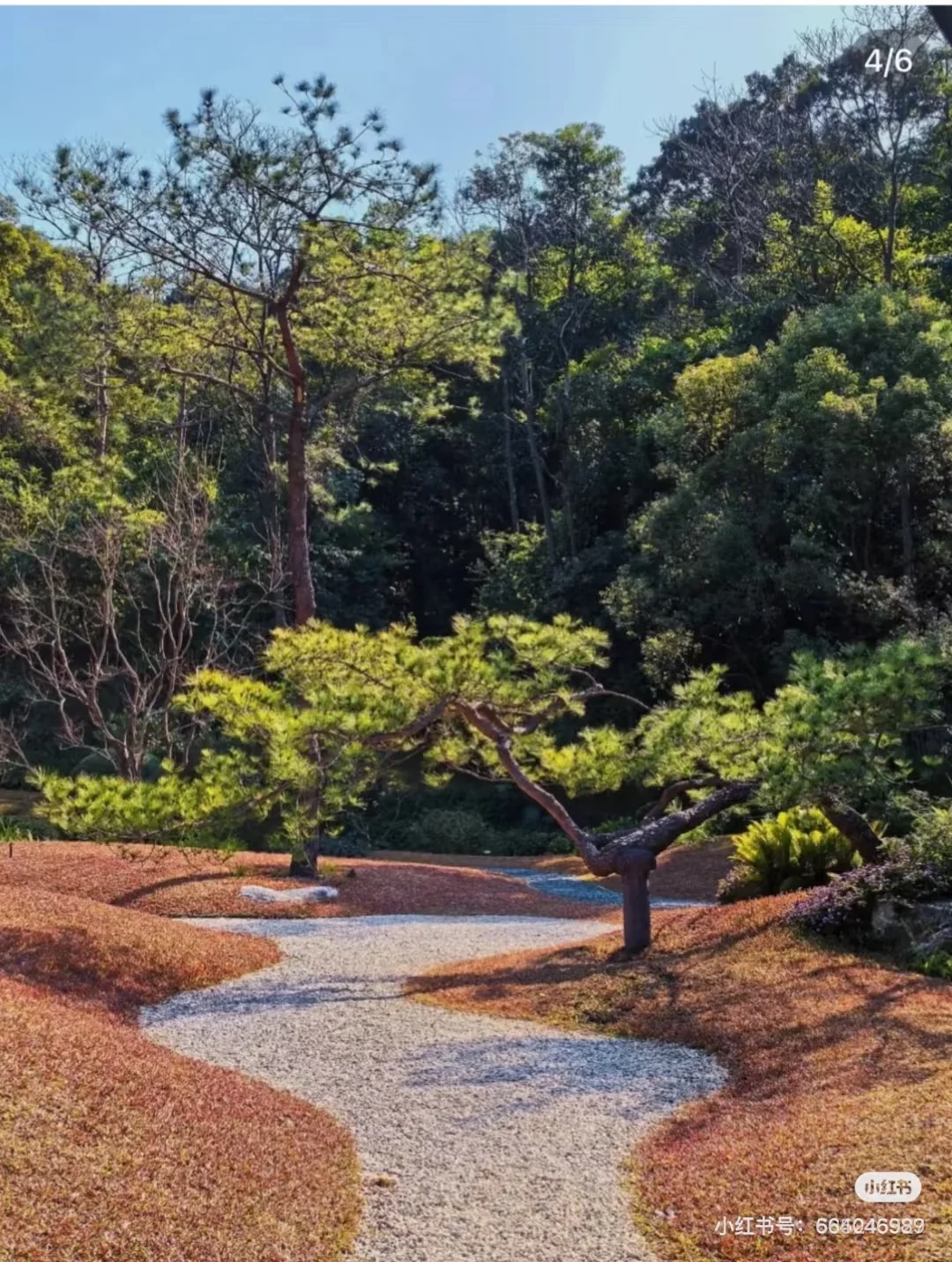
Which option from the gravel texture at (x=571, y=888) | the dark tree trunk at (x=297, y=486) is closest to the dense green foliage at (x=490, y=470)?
the dark tree trunk at (x=297, y=486)

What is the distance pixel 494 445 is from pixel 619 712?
1010 centimetres

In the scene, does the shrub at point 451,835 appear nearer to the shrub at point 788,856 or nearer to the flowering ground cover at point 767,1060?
the shrub at point 788,856

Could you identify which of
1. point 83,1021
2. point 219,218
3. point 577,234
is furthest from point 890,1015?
point 577,234

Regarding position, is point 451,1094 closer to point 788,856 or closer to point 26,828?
point 788,856

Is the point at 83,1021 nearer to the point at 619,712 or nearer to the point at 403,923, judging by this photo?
the point at 403,923

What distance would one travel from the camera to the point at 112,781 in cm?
823

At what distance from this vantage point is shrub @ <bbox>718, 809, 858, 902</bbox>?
10281 millimetres

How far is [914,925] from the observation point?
7.94 m

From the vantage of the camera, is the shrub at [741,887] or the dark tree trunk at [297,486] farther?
the dark tree trunk at [297,486]

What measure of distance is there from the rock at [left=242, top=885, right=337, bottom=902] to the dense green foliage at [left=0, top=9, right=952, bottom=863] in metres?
1.38

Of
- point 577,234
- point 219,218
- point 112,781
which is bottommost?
point 112,781

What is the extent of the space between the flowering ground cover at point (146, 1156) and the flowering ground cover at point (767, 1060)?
1.42 meters

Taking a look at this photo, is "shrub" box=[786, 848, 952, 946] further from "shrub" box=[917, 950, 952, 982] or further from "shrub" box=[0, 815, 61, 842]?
"shrub" box=[0, 815, 61, 842]

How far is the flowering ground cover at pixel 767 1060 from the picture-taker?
4.00 metres
